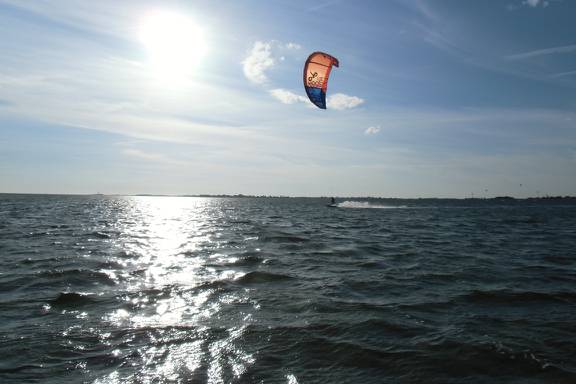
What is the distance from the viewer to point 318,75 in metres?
17.8

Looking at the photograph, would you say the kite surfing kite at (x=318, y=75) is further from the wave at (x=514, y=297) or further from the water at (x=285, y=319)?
the wave at (x=514, y=297)

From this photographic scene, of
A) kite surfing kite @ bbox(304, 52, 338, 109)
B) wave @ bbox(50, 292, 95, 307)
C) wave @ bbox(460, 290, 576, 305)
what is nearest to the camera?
wave @ bbox(50, 292, 95, 307)

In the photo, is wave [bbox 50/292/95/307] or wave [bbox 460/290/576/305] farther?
wave [bbox 460/290/576/305]

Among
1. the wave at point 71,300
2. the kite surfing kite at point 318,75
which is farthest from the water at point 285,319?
the kite surfing kite at point 318,75

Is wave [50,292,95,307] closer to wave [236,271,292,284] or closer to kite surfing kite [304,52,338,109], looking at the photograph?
wave [236,271,292,284]

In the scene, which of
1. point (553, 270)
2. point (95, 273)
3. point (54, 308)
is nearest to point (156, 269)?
point (95, 273)

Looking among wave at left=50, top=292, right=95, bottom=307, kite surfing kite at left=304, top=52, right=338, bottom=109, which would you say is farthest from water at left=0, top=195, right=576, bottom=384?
kite surfing kite at left=304, top=52, right=338, bottom=109

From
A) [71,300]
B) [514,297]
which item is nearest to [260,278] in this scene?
[71,300]

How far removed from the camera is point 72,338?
7273 mm

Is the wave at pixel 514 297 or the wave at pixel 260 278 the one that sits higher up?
the wave at pixel 514 297

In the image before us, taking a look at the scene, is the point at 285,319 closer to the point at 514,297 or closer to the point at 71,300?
the point at 71,300

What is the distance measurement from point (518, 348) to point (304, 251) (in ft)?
39.7

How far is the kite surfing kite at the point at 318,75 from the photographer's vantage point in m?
17.3

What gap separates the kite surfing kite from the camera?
17.3 m
